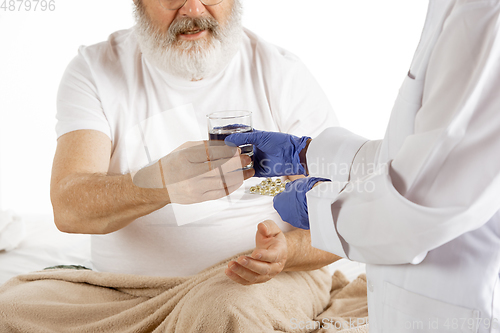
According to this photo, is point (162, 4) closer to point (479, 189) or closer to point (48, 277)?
point (48, 277)

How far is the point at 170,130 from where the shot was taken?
53.5 inches

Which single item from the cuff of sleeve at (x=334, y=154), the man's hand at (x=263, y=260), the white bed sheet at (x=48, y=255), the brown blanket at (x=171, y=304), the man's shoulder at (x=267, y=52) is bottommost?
the white bed sheet at (x=48, y=255)

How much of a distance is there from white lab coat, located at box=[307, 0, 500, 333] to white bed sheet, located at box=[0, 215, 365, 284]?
1.03m

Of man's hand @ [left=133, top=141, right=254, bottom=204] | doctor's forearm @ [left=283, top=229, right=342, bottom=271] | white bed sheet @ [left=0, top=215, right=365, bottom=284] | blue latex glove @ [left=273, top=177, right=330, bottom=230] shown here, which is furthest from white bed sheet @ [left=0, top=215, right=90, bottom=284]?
blue latex glove @ [left=273, top=177, right=330, bottom=230]

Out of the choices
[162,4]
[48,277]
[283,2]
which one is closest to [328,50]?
[283,2]

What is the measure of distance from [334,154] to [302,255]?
45 centimetres

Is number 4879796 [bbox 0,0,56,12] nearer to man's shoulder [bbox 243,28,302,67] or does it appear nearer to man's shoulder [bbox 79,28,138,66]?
man's shoulder [bbox 79,28,138,66]

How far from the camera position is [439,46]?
2.07 feet

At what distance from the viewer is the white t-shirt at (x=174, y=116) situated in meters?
1.38

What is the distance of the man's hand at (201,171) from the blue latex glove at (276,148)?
0.14ft

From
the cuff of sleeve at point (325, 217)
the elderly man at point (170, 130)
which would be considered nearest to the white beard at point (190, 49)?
the elderly man at point (170, 130)

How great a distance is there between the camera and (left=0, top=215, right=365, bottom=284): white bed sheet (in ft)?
5.80

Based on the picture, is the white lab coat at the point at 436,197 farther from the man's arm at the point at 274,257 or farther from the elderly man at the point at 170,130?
the elderly man at the point at 170,130

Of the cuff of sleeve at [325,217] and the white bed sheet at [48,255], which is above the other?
the cuff of sleeve at [325,217]
